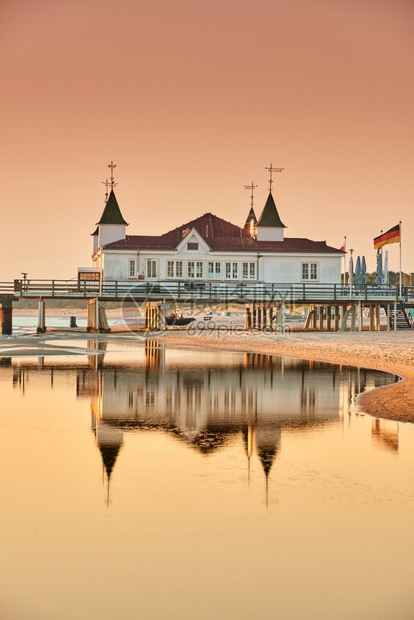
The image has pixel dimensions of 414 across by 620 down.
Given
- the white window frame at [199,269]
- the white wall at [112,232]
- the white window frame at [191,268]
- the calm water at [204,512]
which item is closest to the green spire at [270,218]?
the white window frame at [199,269]

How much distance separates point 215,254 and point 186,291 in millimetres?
3625

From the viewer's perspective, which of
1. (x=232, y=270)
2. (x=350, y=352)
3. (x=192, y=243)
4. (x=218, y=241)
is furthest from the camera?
(x=218, y=241)

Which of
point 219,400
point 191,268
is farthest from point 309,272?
point 219,400

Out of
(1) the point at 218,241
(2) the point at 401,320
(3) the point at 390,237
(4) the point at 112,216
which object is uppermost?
(4) the point at 112,216

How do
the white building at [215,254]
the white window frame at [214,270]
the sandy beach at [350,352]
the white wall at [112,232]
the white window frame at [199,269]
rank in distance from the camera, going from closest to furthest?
1. the sandy beach at [350,352]
2. the white building at [215,254]
3. the white window frame at [199,269]
4. the white window frame at [214,270]
5. the white wall at [112,232]

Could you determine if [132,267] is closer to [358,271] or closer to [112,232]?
[112,232]

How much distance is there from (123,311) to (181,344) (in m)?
93.3

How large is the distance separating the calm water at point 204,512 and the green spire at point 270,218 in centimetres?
3981

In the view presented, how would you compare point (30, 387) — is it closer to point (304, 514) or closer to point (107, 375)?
point (107, 375)

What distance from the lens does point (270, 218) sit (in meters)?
56.9

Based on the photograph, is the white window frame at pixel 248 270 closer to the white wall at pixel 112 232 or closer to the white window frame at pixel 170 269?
the white window frame at pixel 170 269

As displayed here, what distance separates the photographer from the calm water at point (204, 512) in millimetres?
6270

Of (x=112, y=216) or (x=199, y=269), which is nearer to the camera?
(x=199, y=269)

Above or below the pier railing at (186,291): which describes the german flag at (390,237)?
above
